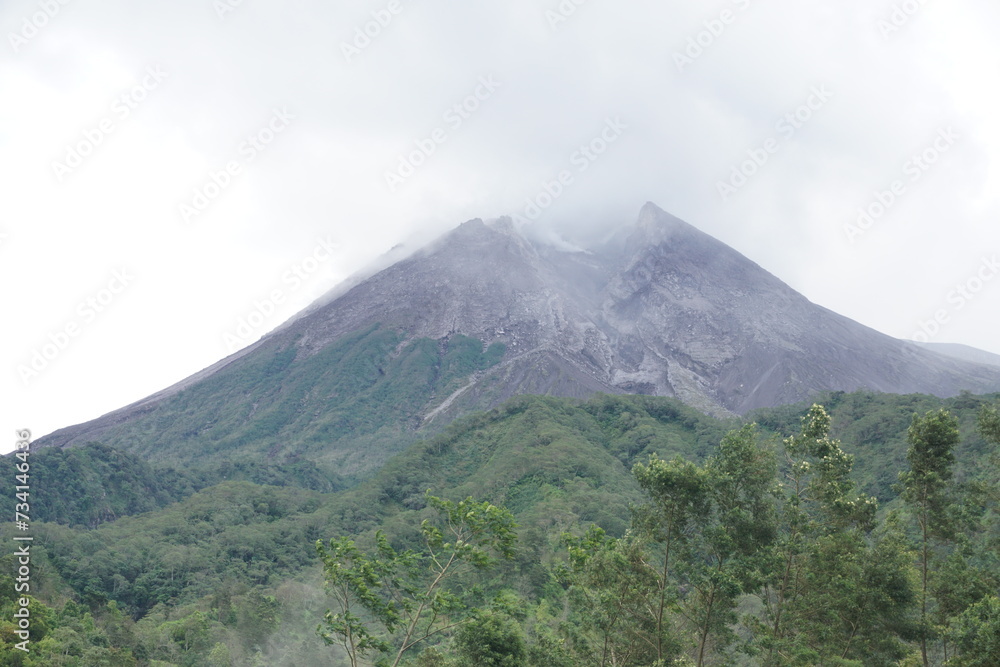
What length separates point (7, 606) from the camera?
35.8 m

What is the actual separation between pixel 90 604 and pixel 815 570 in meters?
54.0

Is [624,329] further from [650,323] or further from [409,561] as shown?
[409,561]

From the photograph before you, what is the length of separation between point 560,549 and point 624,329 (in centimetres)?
12622

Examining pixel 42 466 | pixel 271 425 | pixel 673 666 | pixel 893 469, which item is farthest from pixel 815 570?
pixel 271 425

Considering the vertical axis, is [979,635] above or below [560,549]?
above

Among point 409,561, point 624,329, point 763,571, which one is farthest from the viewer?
point 624,329

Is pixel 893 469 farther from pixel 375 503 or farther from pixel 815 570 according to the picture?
pixel 815 570

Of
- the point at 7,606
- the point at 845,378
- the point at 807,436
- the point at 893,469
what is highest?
the point at 7,606

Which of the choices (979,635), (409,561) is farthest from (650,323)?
→ (409,561)

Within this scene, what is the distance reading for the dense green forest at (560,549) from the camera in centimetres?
1554

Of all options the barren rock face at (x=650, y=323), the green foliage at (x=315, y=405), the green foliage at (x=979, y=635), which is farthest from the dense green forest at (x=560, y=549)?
the barren rock face at (x=650, y=323)

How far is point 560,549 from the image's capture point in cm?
4797

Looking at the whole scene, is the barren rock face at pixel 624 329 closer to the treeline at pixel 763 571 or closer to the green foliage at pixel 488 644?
the treeline at pixel 763 571

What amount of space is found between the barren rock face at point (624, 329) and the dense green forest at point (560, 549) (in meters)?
37.6
